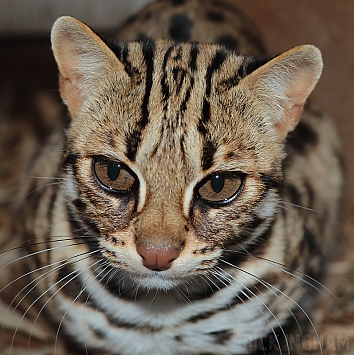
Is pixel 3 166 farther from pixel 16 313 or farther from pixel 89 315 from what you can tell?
pixel 89 315

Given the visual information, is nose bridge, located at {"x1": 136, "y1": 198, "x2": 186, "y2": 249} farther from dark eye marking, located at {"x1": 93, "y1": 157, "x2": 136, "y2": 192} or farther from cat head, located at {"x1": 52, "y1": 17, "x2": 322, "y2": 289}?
dark eye marking, located at {"x1": 93, "y1": 157, "x2": 136, "y2": 192}

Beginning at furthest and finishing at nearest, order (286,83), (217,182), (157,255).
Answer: (286,83)
(217,182)
(157,255)

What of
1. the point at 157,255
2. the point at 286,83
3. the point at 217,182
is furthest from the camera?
the point at 286,83

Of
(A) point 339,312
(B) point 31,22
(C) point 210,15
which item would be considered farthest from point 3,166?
(A) point 339,312

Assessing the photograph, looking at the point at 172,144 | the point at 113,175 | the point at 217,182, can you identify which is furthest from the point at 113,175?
the point at 217,182

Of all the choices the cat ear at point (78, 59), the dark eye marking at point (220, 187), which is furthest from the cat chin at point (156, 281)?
the cat ear at point (78, 59)

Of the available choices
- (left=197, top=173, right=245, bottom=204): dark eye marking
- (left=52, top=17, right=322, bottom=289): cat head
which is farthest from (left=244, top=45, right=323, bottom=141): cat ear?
(left=197, top=173, right=245, bottom=204): dark eye marking

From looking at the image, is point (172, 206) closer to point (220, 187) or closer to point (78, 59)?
point (220, 187)

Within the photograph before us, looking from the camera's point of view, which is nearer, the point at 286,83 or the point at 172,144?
the point at 172,144
